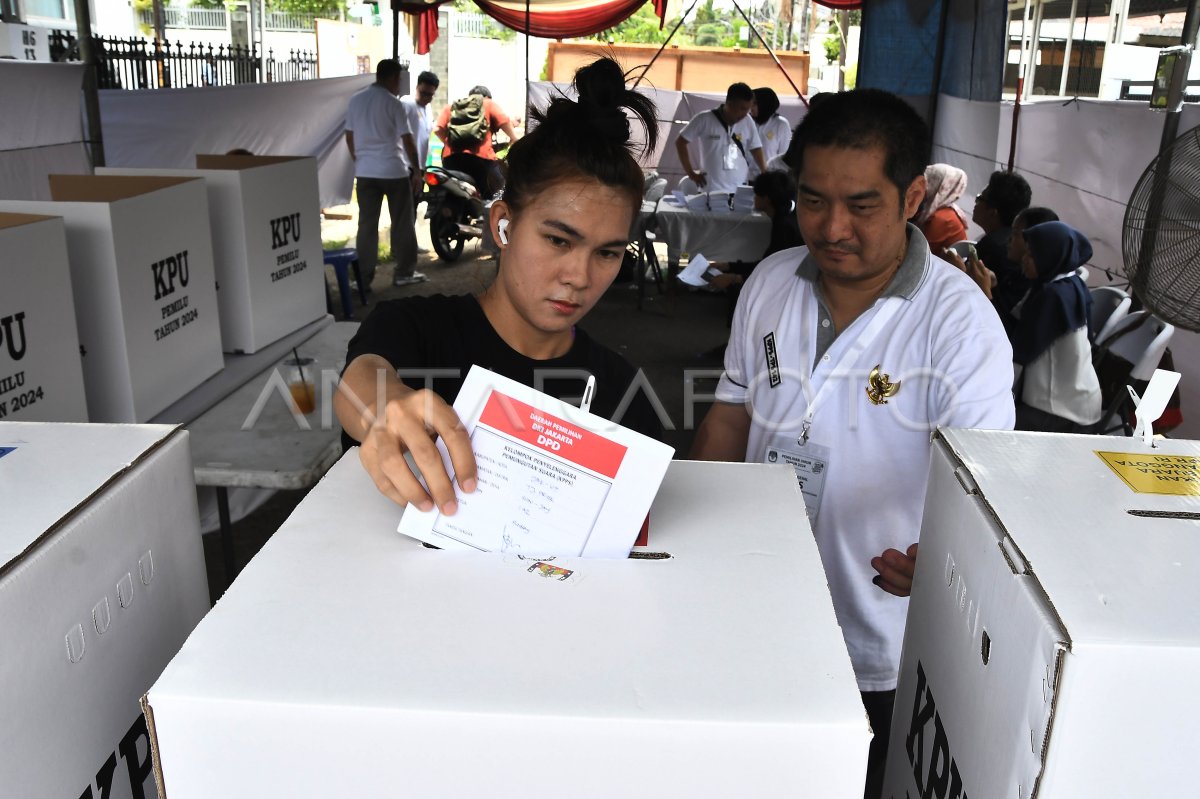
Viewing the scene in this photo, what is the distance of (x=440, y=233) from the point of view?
8.23 m

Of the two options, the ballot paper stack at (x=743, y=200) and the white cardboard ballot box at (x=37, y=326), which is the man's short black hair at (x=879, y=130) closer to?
the white cardboard ballot box at (x=37, y=326)

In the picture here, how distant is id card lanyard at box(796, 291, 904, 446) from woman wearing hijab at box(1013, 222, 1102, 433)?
2009 mm

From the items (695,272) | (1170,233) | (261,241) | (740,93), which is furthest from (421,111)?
(1170,233)

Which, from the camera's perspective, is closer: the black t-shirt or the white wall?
the black t-shirt

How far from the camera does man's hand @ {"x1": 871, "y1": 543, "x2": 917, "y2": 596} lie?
1.15 meters

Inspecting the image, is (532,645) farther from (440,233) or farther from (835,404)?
(440,233)

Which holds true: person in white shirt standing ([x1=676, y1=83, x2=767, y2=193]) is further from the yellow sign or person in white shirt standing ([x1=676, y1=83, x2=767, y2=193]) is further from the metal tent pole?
the yellow sign

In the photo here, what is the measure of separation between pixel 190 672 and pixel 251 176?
1.98 m

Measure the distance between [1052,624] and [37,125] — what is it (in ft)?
11.3

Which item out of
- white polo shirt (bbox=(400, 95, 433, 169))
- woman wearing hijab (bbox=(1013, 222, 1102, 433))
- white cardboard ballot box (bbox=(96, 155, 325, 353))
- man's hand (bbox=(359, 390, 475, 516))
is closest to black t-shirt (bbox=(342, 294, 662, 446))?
man's hand (bbox=(359, 390, 475, 516))

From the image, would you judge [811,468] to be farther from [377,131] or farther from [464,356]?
[377,131]

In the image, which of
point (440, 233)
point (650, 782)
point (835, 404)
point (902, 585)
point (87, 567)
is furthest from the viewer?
point (440, 233)

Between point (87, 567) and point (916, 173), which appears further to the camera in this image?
point (916, 173)

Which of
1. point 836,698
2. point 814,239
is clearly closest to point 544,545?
point 836,698
